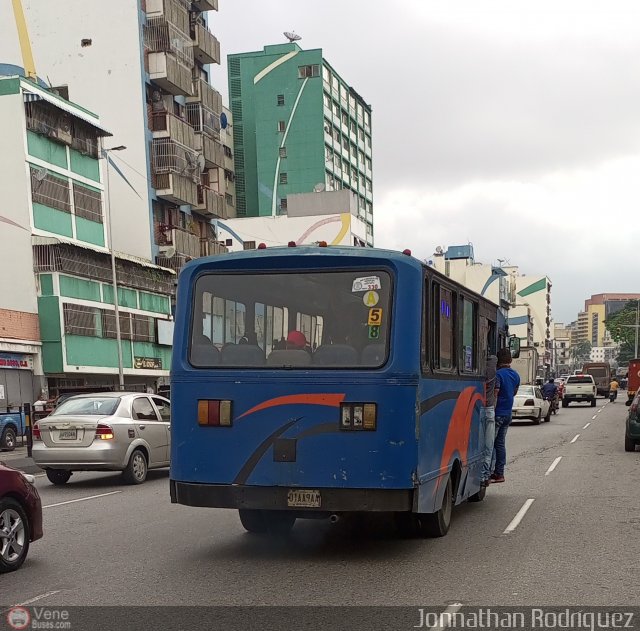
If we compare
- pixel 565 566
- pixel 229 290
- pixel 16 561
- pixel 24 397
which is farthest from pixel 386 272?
pixel 24 397

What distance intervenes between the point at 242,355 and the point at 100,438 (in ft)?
23.2

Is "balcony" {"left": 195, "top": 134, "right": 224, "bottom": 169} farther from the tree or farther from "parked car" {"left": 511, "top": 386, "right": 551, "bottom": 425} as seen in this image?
the tree

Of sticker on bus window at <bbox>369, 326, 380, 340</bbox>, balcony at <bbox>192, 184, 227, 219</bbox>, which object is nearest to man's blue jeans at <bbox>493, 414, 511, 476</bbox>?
sticker on bus window at <bbox>369, 326, 380, 340</bbox>

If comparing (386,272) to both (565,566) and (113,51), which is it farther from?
(113,51)

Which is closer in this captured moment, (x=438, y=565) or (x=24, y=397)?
(x=438, y=565)

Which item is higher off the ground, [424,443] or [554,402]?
[424,443]

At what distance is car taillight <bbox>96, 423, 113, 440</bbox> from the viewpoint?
14.6 meters

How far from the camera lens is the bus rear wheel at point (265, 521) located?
369 inches

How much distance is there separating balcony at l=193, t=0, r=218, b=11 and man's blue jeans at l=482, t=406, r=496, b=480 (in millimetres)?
49901

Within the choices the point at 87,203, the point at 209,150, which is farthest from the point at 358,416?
the point at 209,150

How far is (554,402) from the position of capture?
41188 mm

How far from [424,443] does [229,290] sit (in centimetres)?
224

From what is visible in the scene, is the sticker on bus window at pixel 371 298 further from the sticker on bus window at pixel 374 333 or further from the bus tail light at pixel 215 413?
the bus tail light at pixel 215 413

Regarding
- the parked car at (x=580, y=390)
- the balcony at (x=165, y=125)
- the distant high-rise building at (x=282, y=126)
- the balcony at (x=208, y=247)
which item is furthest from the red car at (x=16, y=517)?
the distant high-rise building at (x=282, y=126)
